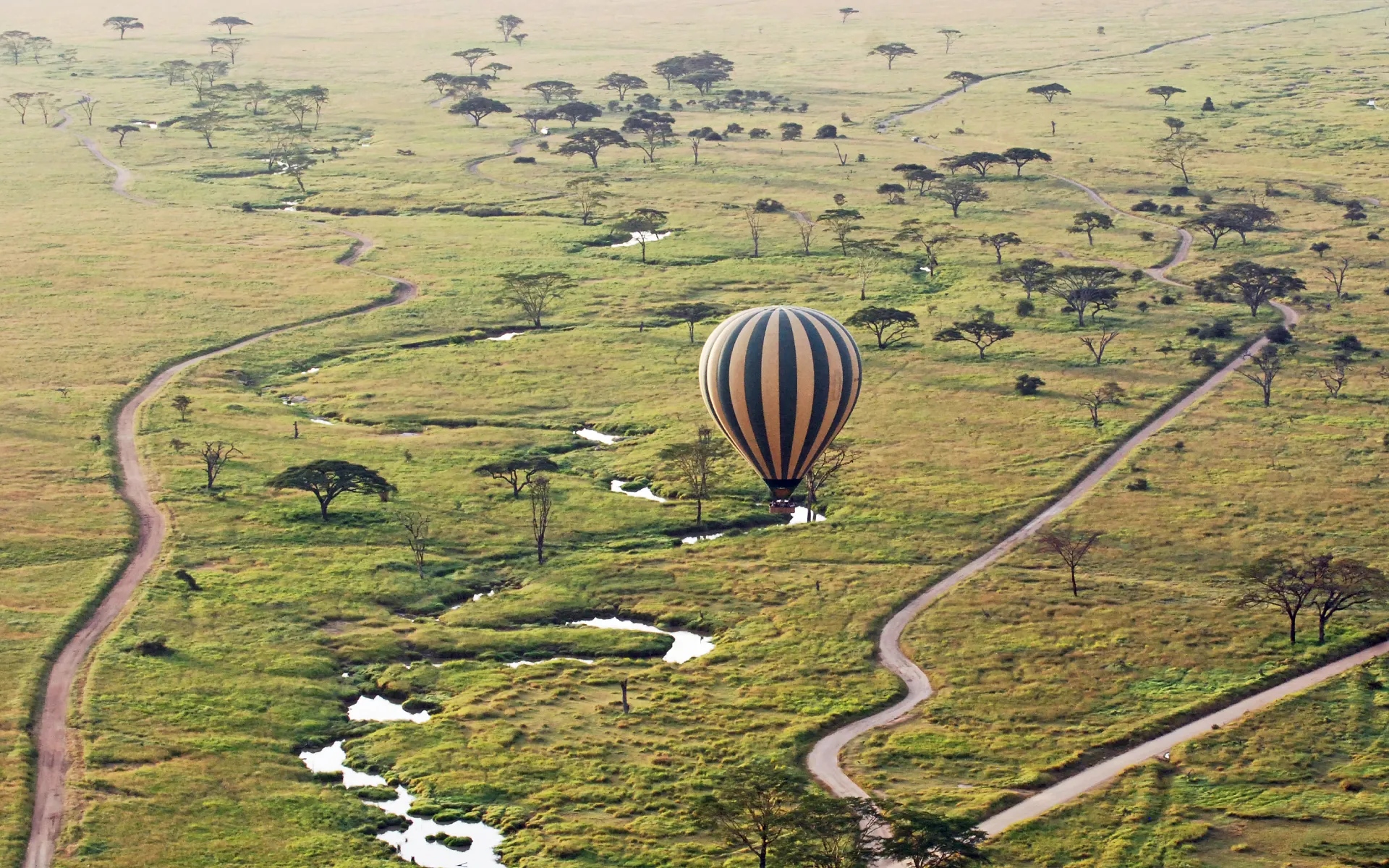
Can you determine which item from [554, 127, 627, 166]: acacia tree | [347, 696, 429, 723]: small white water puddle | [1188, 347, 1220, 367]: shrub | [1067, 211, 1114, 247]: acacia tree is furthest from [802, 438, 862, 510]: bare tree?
[554, 127, 627, 166]: acacia tree

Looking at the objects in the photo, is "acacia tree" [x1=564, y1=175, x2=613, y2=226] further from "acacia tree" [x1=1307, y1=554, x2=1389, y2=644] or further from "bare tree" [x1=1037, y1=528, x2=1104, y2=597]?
"acacia tree" [x1=1307, y1=554, x2=1389, y2=644]

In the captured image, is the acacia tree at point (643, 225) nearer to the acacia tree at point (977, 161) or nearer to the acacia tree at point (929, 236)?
the acacia tree at point (929, 236)

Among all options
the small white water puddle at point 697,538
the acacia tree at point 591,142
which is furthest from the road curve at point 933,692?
the acacia tree at point 591,142

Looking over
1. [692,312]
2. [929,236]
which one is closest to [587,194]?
[929,236]

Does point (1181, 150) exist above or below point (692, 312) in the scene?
above

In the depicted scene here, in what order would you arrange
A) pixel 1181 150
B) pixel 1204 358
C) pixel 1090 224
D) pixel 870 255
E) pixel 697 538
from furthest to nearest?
pixel 1181 150, pixel 1090 224, pixel 870 255, pixel 1204 358, pixel 697 538

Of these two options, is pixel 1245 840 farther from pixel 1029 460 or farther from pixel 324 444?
pixel 324 444

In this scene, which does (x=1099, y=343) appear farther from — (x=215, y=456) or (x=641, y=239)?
(x=215, y=456)
